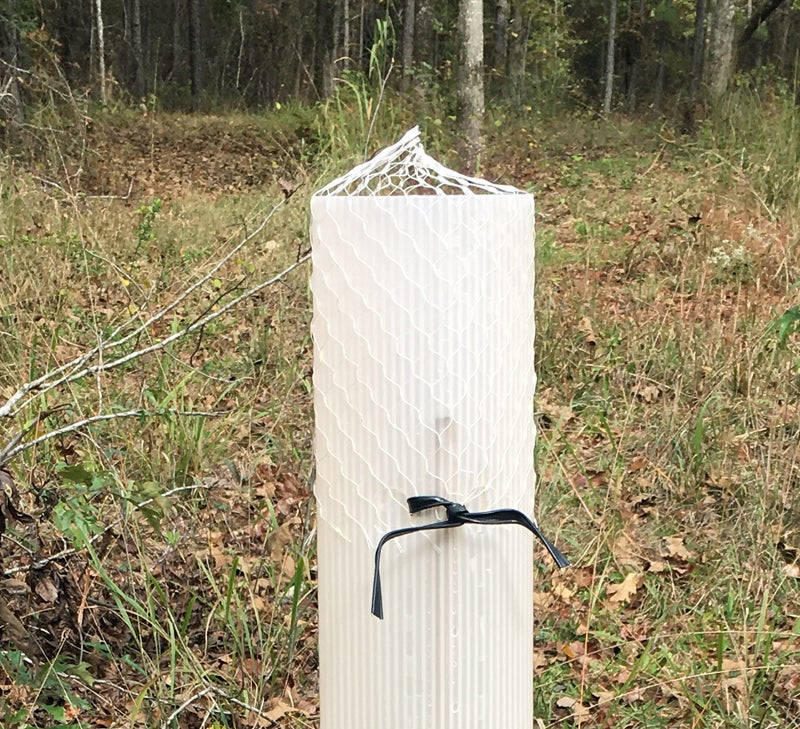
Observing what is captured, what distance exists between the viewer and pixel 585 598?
7.78ft

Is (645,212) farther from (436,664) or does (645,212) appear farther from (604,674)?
(436,664)

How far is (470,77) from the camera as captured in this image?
23.5 ft

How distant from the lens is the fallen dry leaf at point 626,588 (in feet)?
7.77

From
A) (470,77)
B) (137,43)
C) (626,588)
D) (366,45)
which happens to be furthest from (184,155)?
(366,45)

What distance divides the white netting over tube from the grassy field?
73 cm

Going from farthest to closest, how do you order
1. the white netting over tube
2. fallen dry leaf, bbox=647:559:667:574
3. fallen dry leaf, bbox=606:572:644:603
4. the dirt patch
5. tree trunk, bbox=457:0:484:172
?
the dirt patch
tree trunk, bbox=457:0:484:172
fallen dry leaf, bbox=647:559:667:574
fallen dry leaf, bbox=606:572:644:603
the white netting over tube

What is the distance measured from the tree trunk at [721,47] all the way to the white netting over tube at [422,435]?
794 centimetres

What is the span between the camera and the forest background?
1923mm

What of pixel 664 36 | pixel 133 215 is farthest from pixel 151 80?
pixel 133 215

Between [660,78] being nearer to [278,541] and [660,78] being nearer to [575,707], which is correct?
[278,541]

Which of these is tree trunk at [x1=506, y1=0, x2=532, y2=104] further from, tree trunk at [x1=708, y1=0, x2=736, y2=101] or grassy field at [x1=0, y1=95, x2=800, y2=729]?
grassy field at [x1=0, y1=95, x2=800, y2=729]

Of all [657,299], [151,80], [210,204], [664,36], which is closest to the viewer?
[657,299]

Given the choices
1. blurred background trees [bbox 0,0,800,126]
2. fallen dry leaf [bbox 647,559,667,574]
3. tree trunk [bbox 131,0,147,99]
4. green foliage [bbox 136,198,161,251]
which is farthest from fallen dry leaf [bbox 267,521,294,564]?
tree trunk [bbox 131,0,147,99]

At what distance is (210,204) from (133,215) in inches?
38.3
